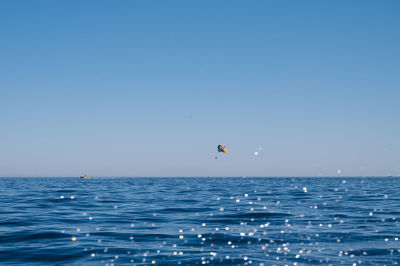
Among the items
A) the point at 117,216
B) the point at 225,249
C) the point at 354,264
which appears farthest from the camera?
the point at 117,216

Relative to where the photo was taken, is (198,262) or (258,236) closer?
(198,262)

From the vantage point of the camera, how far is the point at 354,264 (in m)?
8.47

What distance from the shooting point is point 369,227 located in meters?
13.7

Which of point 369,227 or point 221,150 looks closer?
point 369,227

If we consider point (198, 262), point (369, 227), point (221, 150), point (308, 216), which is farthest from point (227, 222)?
point (221, 150)

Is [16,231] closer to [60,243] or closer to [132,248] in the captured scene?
[60,243]

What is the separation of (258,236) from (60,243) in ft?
21.1

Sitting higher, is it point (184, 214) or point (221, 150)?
point (221, 150)

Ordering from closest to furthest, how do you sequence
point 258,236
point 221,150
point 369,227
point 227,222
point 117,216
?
1. point 258,236
2. point 369,227
3. point 227,222
4. point 117,216
5. point 221,150

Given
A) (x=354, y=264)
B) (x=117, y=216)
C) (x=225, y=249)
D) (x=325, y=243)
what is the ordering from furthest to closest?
(x=117, y=216), (x=325, y=243), (x=225, y=249), (x=354, y=264)

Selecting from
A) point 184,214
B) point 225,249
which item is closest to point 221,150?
point 184,214

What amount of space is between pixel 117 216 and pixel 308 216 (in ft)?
30.7

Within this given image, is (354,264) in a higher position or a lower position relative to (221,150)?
lower

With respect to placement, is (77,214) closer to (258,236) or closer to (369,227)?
(258,236)
